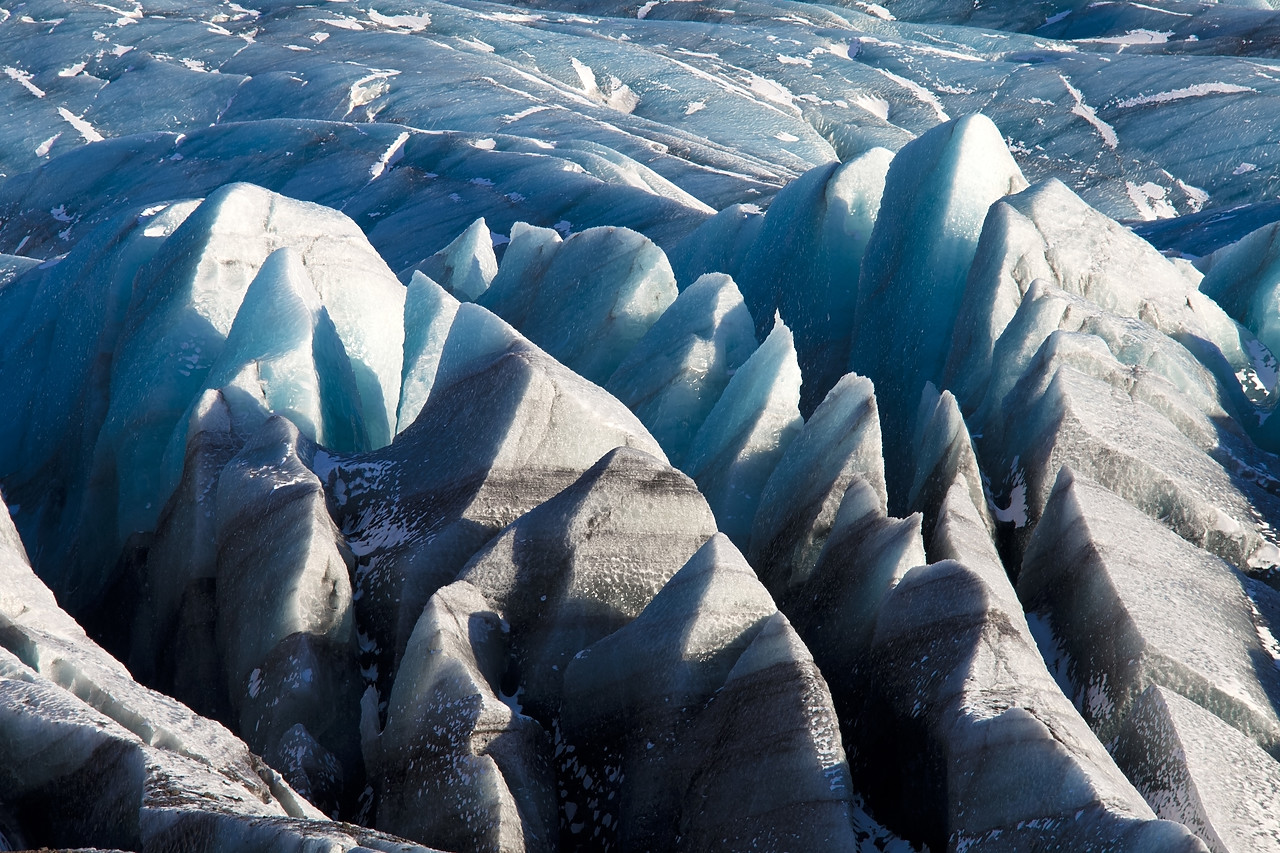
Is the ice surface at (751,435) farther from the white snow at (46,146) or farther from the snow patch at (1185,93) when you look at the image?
the snow patch at (1185,93)

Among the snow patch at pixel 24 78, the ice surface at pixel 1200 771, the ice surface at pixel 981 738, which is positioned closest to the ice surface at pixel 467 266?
the ice surface at pixel 981 738

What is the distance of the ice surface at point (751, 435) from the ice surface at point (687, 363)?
51cm

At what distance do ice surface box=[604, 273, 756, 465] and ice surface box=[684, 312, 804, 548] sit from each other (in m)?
0.51

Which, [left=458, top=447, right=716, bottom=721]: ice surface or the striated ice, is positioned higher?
[left=458, top=447, right=716, bottom=721]: ice surface

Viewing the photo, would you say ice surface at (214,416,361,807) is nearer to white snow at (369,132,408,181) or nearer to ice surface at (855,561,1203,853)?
ice surface at (855,561,1203,853)

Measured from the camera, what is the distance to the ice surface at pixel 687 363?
755 cm

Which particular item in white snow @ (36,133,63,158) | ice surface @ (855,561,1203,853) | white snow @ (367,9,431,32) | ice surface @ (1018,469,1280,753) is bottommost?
white snow @ (36,133,63,158)

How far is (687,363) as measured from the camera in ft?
24.8

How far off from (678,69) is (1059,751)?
23326mm

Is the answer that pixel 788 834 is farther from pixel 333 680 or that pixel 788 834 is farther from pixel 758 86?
pixel 758 86

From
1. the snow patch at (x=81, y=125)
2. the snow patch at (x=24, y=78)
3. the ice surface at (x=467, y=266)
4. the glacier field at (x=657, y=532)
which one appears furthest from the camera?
the snow patch at (x=24, y=78)

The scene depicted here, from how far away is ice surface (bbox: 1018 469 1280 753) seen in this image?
471 cm

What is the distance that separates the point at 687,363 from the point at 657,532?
2.50 metres

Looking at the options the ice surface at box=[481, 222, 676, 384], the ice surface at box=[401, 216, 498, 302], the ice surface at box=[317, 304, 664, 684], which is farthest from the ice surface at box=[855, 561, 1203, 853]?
the ice surface at box=[401, 216, 498, 302]
